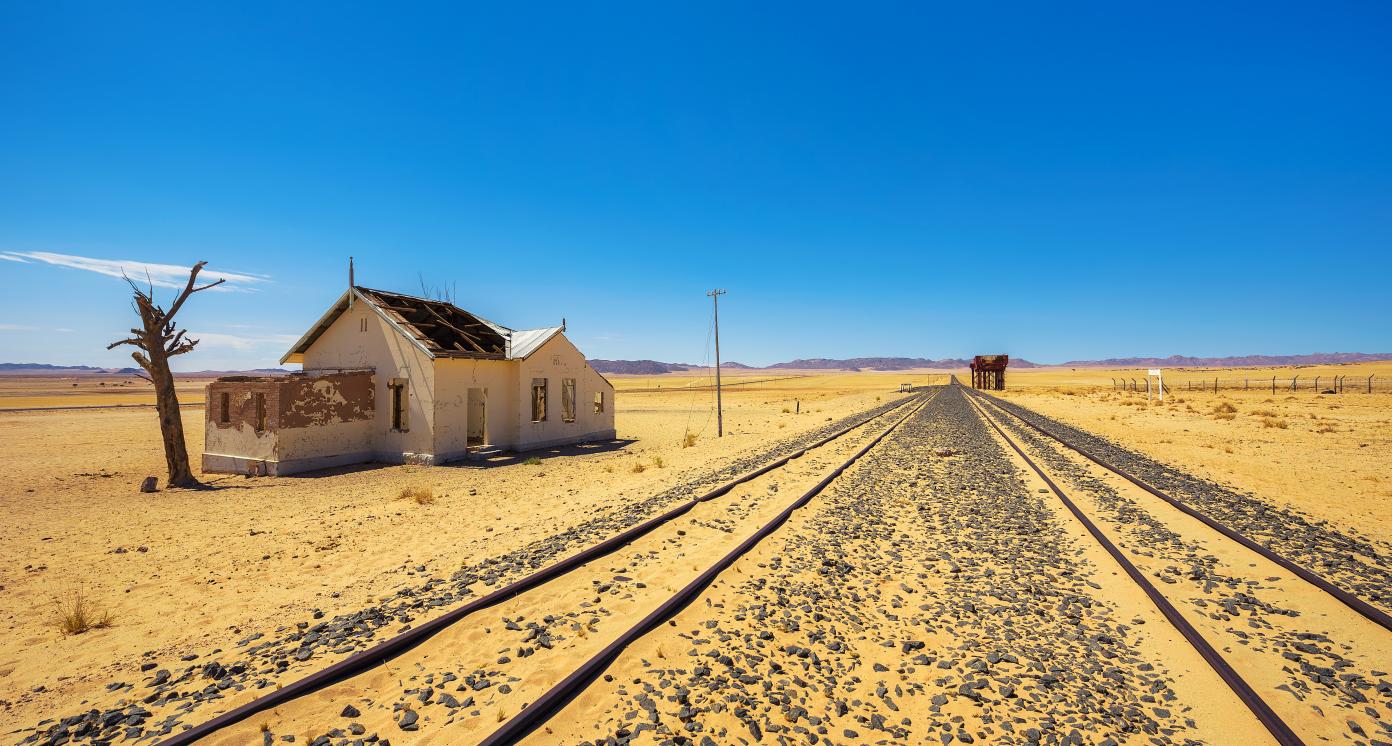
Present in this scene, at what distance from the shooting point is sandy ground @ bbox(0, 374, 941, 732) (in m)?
6.12

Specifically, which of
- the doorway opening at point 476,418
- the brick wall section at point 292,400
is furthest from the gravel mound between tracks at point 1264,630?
the brick wall section at point 292,400

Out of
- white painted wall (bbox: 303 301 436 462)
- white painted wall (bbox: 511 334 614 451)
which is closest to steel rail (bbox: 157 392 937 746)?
white painted wall (bbox: 303 301 436 462)

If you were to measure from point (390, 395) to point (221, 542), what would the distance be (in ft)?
31.1

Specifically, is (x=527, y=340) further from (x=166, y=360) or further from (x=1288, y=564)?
(x=1288, y=564)

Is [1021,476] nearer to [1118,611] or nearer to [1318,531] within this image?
[1318,531]

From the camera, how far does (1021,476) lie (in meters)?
14.0

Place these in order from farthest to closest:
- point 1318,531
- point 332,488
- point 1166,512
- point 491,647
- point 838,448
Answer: point 838,448 < point 332,488 < point 1166,512 < point 1318,531 < point 491,647

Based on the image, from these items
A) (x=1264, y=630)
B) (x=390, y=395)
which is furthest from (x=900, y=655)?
(x=390, y=395)

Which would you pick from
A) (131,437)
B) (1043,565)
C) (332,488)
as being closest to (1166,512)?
(1043,565)

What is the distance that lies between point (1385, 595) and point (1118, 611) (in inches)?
132

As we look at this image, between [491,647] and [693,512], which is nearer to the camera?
[491,647]

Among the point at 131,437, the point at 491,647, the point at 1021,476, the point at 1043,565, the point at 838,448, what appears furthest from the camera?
the point at 131,437

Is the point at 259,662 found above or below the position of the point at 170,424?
below

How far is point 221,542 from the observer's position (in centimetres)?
1027
